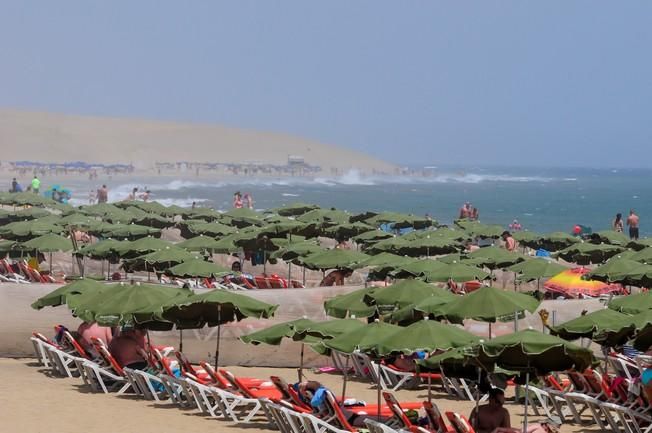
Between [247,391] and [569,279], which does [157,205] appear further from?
[247,391]

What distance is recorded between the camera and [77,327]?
1698 centimetres

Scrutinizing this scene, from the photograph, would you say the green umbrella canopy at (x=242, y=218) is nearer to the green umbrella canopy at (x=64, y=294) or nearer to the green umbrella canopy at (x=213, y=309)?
the green umbrella canopy at (x=64, y=294)

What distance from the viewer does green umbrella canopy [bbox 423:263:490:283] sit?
740 inches

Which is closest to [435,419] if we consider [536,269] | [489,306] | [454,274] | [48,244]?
[489,306]

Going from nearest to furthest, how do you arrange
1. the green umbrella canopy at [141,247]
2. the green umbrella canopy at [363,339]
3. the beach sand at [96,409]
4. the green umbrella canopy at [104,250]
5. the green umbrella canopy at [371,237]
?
1. the green umbrella canopy at [363,339]
2. the beach sand at [96,409]
3. the green umbrella canopy at [141,247]
4. the green umbrella canopy at [104,250]
5. the green umbrella canopy at [371,237]

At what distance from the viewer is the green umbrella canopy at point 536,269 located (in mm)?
20631

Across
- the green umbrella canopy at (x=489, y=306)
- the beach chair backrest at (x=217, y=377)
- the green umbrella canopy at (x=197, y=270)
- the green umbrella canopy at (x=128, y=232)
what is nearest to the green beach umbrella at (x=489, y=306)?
the green umbrella canopy at (x=489, y=306)

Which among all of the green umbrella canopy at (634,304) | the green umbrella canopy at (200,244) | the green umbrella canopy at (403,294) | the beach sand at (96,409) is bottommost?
the beach sand at (96,409)

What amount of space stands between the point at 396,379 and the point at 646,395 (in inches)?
165

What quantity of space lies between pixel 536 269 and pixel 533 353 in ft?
34.4

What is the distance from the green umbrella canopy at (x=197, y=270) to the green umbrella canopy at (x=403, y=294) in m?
3.96

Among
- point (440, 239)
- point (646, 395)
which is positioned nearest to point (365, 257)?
point (440, 239)

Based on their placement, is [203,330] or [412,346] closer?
[412,346]

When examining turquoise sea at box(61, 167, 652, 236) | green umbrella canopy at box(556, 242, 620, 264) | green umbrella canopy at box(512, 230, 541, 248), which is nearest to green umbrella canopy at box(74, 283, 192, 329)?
green umbrella canopy at box(556, 242, 620, 264)
